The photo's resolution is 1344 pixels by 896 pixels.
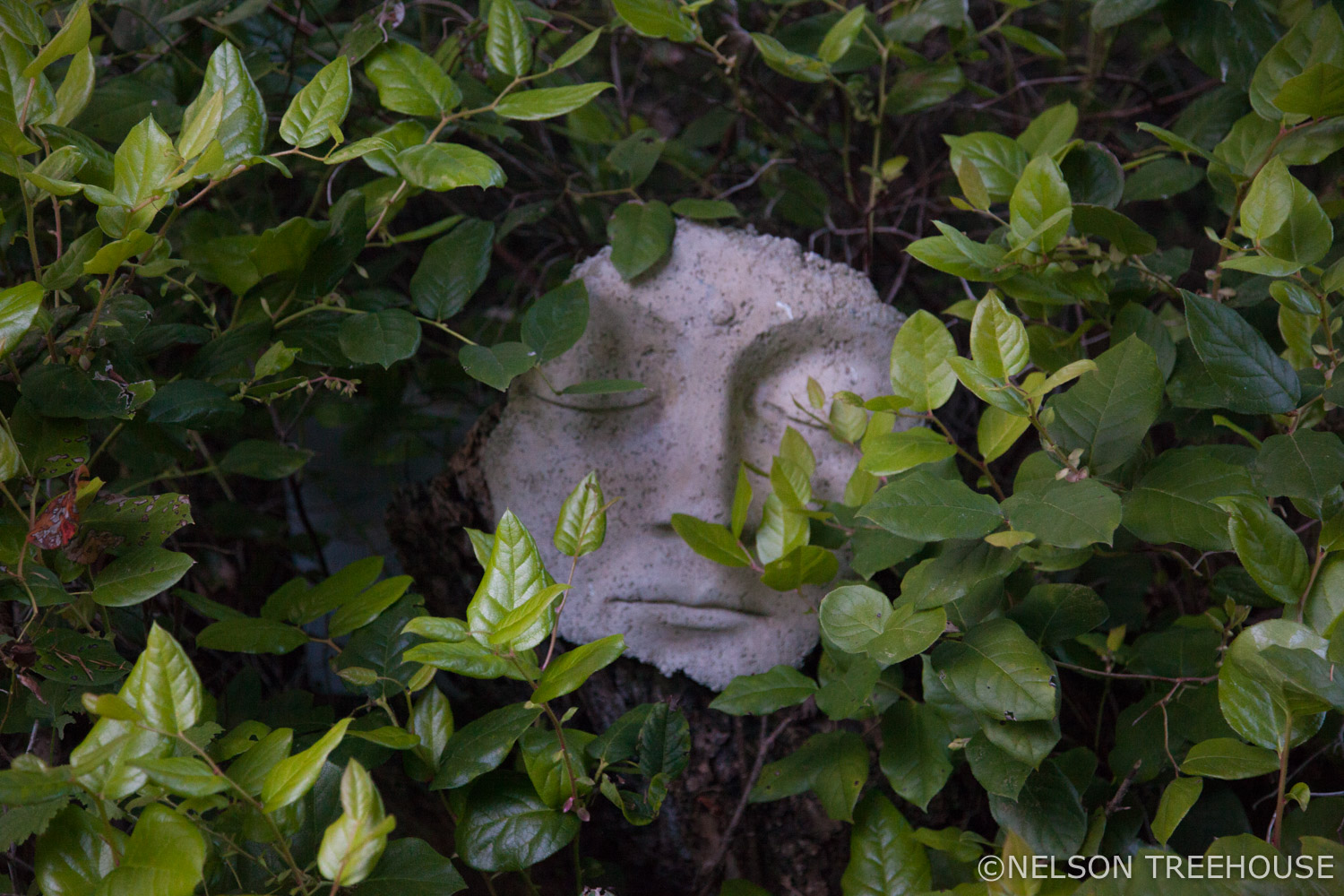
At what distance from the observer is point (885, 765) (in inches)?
31.0

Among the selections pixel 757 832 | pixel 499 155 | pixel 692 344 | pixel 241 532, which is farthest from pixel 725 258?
pixel 241 532

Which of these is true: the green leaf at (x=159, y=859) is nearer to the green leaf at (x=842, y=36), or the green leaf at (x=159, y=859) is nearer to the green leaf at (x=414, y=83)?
the green leaf at (x=414, y=83)

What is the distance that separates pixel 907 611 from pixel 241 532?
0.94 metres

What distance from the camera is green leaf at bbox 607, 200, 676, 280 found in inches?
37.4

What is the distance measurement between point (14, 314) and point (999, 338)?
25.6 inches

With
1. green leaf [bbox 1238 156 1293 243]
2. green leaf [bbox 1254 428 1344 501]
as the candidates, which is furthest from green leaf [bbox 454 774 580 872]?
green leaf [bbox 1238 156 1293 243]

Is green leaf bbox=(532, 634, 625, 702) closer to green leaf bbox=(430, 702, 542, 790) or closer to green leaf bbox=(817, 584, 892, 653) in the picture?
green leaf bbox=(430, 702, 542, 790)

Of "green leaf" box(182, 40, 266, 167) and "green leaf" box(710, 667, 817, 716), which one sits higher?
"green leaf" box(182, 40, 266, 167)

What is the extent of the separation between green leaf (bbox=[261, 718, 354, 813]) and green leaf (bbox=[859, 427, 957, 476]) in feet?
1.36

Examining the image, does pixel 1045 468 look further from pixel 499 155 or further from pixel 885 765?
pixel 499 155

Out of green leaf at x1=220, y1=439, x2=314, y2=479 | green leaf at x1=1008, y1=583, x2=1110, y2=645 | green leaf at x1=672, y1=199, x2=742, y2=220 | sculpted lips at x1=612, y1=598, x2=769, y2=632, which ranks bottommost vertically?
sculpted lips at x1=612, y1=598, x2=769, y2=632

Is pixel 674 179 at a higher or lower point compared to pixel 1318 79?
lower

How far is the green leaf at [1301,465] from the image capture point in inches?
24.5

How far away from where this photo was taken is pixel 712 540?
89cm
